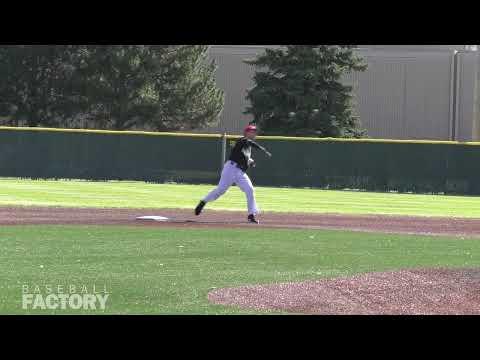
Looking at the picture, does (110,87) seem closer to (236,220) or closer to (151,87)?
(151,87)

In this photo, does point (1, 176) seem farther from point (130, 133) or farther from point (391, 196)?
point (391, 196)

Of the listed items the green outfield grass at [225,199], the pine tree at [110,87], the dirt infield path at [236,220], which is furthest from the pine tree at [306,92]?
the dirt infield path at [236,220]

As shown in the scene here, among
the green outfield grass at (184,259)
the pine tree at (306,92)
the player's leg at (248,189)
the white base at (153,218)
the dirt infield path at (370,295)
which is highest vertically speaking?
the pine tree at (306,92)

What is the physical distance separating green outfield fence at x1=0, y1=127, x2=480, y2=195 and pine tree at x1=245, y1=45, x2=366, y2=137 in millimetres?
10030

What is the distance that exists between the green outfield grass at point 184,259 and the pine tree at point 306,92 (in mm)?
27257

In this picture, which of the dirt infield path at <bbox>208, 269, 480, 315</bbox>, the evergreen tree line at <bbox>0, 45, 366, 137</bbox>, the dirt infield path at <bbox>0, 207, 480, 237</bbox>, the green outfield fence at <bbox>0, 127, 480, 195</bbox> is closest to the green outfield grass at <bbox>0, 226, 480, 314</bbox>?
the dirt infield path at <bbox>208, 269, 480, 315</bbox>

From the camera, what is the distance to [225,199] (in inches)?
1209

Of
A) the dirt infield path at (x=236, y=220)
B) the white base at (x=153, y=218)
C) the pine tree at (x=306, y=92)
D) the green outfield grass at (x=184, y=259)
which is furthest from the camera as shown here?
the pine tree at (x=306, y=92)

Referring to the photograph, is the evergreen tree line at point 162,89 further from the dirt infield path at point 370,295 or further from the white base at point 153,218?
the dirt infield path at point 370,295

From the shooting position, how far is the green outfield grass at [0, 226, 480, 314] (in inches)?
446

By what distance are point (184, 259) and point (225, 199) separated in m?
16.2

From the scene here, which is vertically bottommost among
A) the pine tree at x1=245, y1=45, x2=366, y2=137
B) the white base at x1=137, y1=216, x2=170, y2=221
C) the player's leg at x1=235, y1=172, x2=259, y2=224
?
the white base at x1=137, y1=216, x2=170, y2=221

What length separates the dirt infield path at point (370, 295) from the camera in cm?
1101

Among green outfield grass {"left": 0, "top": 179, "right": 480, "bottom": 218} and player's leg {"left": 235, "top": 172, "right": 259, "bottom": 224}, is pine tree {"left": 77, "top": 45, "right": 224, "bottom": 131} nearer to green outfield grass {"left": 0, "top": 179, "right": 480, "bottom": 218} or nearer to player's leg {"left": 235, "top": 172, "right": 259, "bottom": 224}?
green outfield grass {"left": 0, "top": 179, "right": 480, "bottom": 218}
